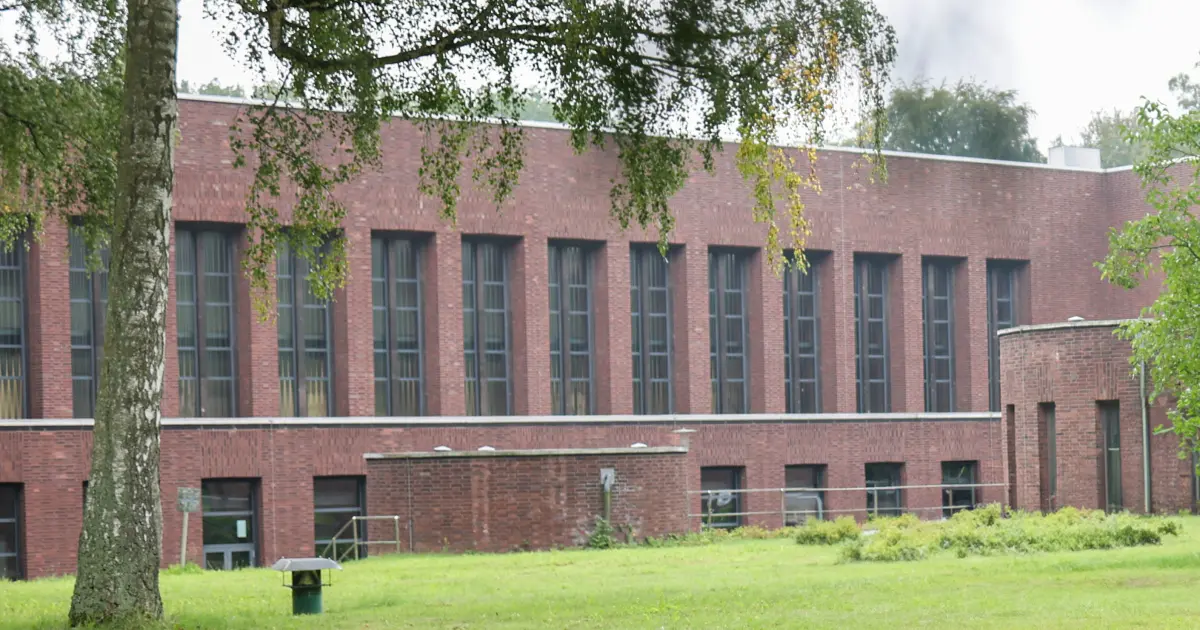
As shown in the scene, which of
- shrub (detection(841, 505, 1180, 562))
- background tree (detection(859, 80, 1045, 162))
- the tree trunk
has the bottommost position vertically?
shrub (detection(841, 505, 1180, 562))

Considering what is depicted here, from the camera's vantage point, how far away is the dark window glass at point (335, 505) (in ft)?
139

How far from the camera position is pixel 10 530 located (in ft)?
128

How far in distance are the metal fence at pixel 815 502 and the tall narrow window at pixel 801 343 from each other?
256 cm

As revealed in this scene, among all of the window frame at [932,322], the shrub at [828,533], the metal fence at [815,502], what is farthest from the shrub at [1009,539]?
the window frame at [932,322]

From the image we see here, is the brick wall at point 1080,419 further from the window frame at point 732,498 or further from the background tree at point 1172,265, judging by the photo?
the background tree at point 1172,265

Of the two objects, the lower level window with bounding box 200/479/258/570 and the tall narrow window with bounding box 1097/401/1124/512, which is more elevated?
the tall narrow window with bounding box 1097/401/1124/512

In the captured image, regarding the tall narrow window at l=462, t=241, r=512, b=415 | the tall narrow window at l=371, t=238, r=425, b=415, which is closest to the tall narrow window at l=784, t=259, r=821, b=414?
the tall narrow window at l=462, t=241, r=512, b=415

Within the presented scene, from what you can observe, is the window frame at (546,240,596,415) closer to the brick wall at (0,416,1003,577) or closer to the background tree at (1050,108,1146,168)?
the brick wall at (0,416,1003,577)

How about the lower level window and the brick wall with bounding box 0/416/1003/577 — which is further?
the lower level window

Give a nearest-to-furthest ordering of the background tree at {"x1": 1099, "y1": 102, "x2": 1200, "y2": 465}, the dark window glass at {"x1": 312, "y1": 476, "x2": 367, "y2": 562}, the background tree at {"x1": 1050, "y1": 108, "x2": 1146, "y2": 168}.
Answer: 1. the background tree at {"x1": 1099, "y1": 102, "x2": 1200, "y2": 465}
2. the dark window glass at {"x1": 312, "y1": 476, "x2": 367, "y2": 562}
3. the background tree at {"x1": 1050, "y1": 108, "x2": 1146, "y2": 168}

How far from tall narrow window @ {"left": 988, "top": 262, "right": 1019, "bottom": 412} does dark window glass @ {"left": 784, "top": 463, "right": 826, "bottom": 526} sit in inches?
253

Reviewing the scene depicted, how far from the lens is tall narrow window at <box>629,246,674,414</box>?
47844mm

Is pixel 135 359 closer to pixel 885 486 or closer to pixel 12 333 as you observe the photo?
pixel 12 333

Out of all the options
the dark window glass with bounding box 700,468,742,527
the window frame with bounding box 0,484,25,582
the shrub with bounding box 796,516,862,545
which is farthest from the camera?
the dark window glass with bounding box 700,468,742,527
